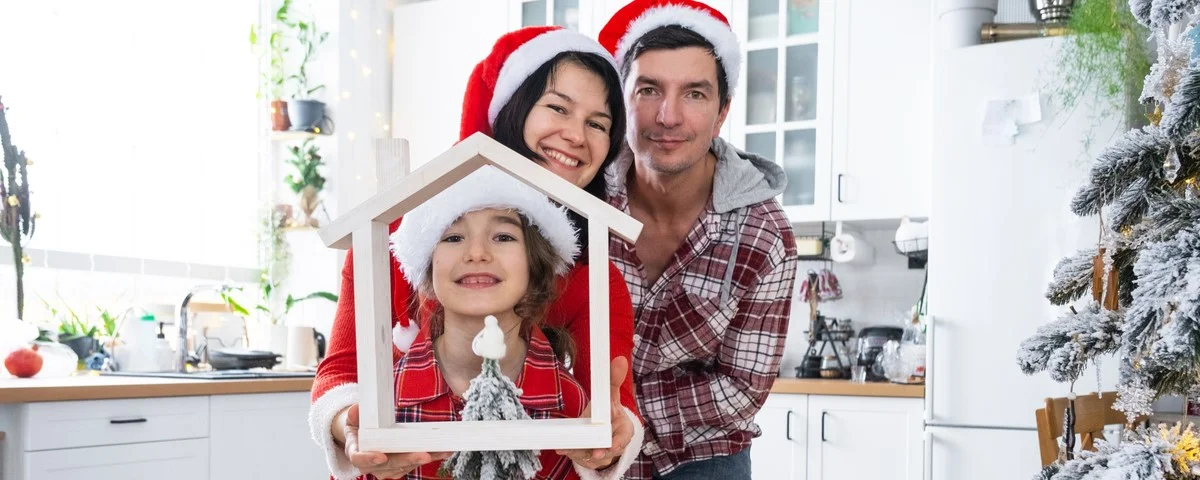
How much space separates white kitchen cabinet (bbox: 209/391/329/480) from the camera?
2.64 meters

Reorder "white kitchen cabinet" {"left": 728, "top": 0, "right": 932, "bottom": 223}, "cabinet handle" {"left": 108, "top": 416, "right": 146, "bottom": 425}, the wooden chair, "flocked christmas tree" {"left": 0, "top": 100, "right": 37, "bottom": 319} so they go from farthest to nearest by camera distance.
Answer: "white kitchen cabinet" {"left": 728, "top": 0, "right": 932, "bottom": 223} < "flocked christmas tree" {"left": 0, "top": 100, "right": 37, "bottom": 319} < "cabinet handle" {"left": 108, "top": 416, "right": 146, "bottom": 425} < the wooden chair

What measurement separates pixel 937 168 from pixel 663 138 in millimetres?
2045

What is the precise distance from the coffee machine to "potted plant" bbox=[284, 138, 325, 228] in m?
1.99

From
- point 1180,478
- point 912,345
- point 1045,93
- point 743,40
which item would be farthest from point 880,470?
point 1180,478

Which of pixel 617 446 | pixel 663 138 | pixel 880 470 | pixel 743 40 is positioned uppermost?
pixel 743 40

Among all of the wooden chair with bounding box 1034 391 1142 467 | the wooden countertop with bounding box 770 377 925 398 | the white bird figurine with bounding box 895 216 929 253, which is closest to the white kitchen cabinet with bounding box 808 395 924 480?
the wooden countertop with bounding box 770 377 925 398

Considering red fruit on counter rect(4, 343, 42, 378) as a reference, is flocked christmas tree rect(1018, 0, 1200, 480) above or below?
above

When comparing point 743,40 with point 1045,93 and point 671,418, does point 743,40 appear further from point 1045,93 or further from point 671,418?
point 671,418

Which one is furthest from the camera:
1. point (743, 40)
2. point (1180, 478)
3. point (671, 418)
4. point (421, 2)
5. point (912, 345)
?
point (421, 2)

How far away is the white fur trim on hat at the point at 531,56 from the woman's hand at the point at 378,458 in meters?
0.45

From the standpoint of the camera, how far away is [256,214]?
400cm

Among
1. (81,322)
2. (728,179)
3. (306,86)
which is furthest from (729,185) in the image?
(306,86)

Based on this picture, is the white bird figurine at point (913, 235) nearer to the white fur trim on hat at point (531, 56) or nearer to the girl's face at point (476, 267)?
the white fur trim on hat at point (531, 56)

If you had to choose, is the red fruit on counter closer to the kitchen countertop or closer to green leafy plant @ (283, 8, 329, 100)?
the kitchen countertop
